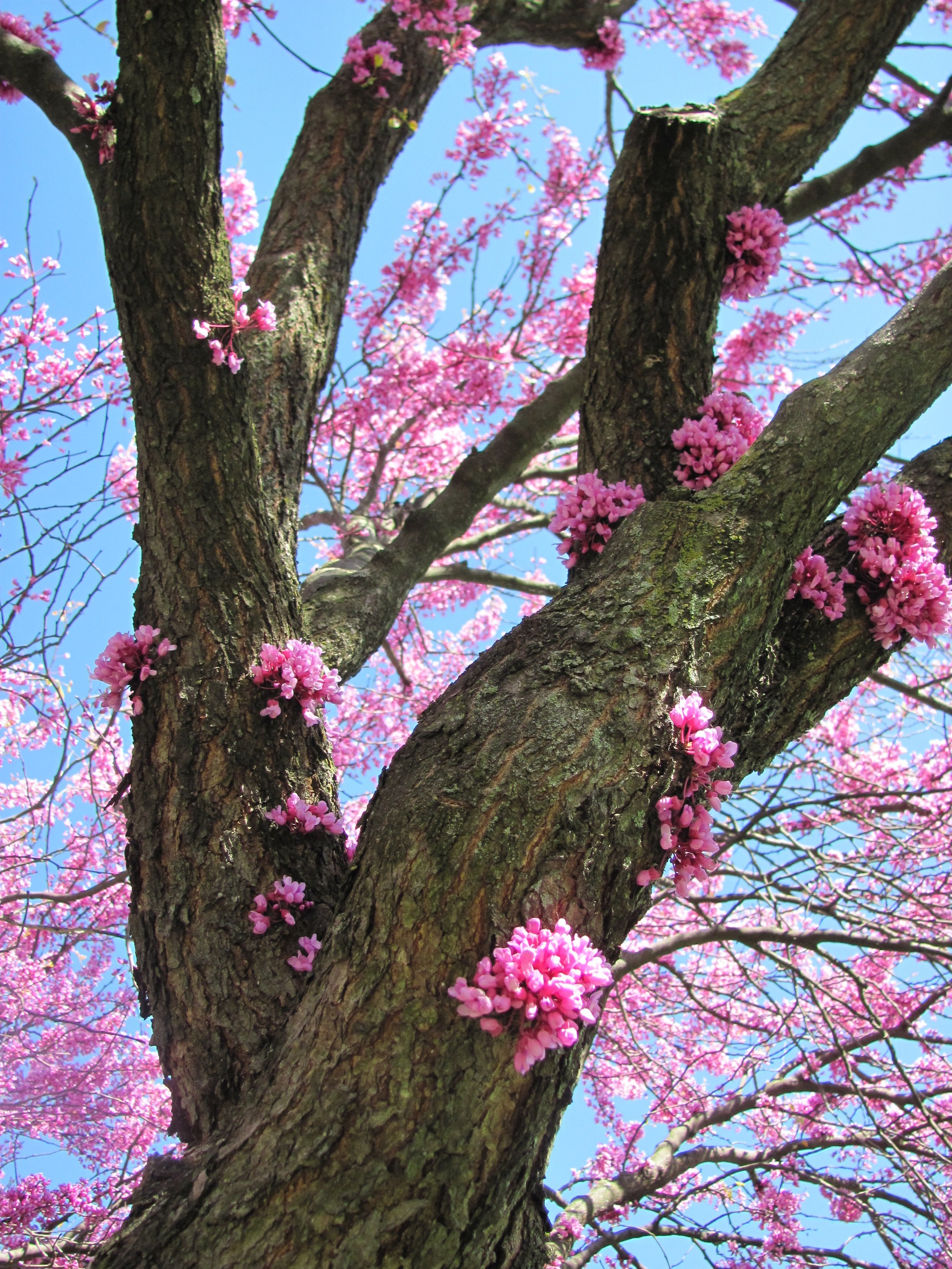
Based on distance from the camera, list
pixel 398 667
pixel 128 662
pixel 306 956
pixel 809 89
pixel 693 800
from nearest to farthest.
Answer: pixel 693 800
pixel 306 956
pixel 128 662
pixel 809 89
pixel 398 667

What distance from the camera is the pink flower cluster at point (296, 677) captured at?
6.62 feet

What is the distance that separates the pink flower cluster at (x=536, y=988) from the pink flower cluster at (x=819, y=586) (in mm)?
1111

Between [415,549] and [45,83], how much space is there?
76.2 inches

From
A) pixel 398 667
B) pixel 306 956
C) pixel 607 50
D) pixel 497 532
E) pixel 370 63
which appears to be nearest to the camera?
pixel 306 956

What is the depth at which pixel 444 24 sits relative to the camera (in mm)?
3699

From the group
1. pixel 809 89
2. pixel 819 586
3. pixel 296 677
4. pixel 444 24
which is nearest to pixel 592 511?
pixel 819 586

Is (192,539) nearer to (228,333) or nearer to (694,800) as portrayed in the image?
(228,333)

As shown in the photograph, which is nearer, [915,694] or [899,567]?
[899,567]

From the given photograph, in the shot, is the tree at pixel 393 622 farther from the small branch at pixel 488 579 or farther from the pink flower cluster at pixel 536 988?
the small branch at pixel 488 579

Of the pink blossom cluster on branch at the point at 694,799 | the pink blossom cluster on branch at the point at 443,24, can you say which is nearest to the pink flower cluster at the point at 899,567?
the pink blossom cluster on branch at the point at 694,799

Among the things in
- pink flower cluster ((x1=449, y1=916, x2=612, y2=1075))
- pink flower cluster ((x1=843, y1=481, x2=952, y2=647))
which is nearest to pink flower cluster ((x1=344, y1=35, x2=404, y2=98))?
pink flower cluster ((x1=843, y1=481, x2=952, y2=647))

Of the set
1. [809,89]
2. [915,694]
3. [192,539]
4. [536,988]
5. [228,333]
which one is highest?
[809,89]

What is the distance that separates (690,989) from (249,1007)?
3.25 meters

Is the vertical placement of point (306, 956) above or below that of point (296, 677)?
below
